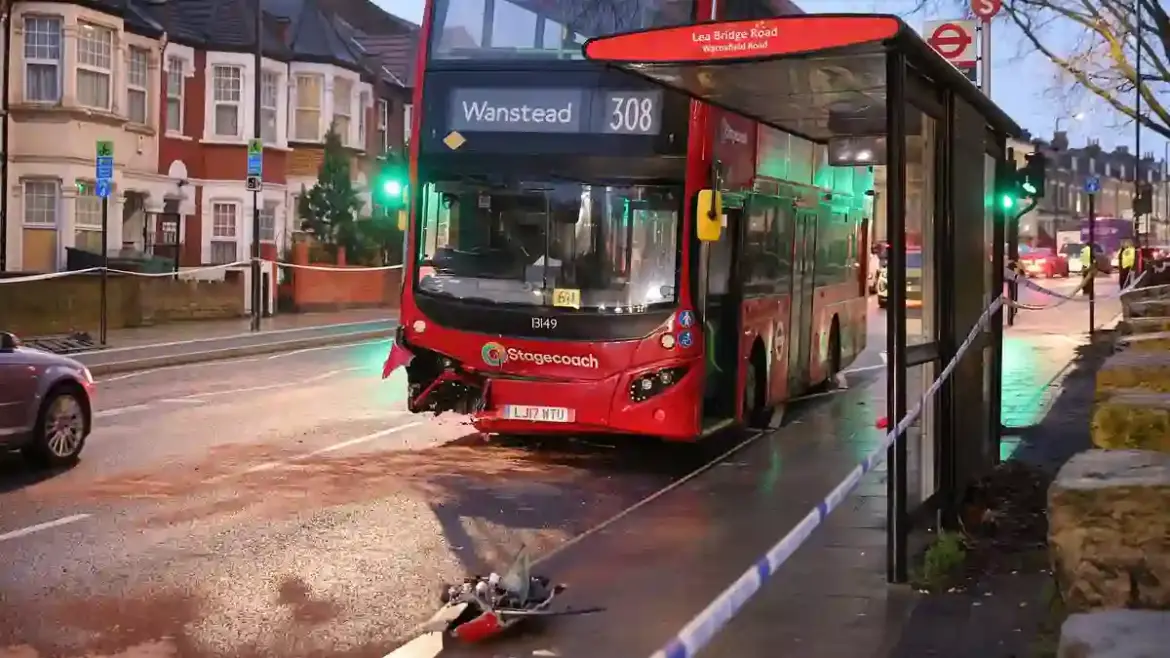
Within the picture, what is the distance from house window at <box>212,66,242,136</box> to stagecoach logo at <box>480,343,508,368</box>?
25703 mm

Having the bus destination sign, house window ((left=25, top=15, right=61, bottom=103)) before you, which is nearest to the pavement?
the bus destination sign

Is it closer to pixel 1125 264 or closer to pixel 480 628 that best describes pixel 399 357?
pixel 480 628

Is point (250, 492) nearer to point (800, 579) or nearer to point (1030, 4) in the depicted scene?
point (800, 579)

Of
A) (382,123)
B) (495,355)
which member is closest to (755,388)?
(495,355)

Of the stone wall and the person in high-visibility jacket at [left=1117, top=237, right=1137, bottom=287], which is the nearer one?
the stone wall

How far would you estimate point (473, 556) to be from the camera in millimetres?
8414

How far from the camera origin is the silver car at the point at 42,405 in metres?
10.7

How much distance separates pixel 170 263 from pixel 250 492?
21.4 metres

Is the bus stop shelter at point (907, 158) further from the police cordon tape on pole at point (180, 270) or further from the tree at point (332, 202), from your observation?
the tree at point (332, 202)

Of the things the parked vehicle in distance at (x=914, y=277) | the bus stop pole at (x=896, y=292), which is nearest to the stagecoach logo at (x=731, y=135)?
the parked vehicle in distance at (x=914, y=277)

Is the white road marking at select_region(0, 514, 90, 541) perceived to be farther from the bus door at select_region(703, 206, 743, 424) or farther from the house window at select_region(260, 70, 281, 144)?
the house window at select_region(260, 70, 281, 144)

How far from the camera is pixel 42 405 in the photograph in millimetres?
11078

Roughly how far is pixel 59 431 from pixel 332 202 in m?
25.1

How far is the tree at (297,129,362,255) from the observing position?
35.9 metres
